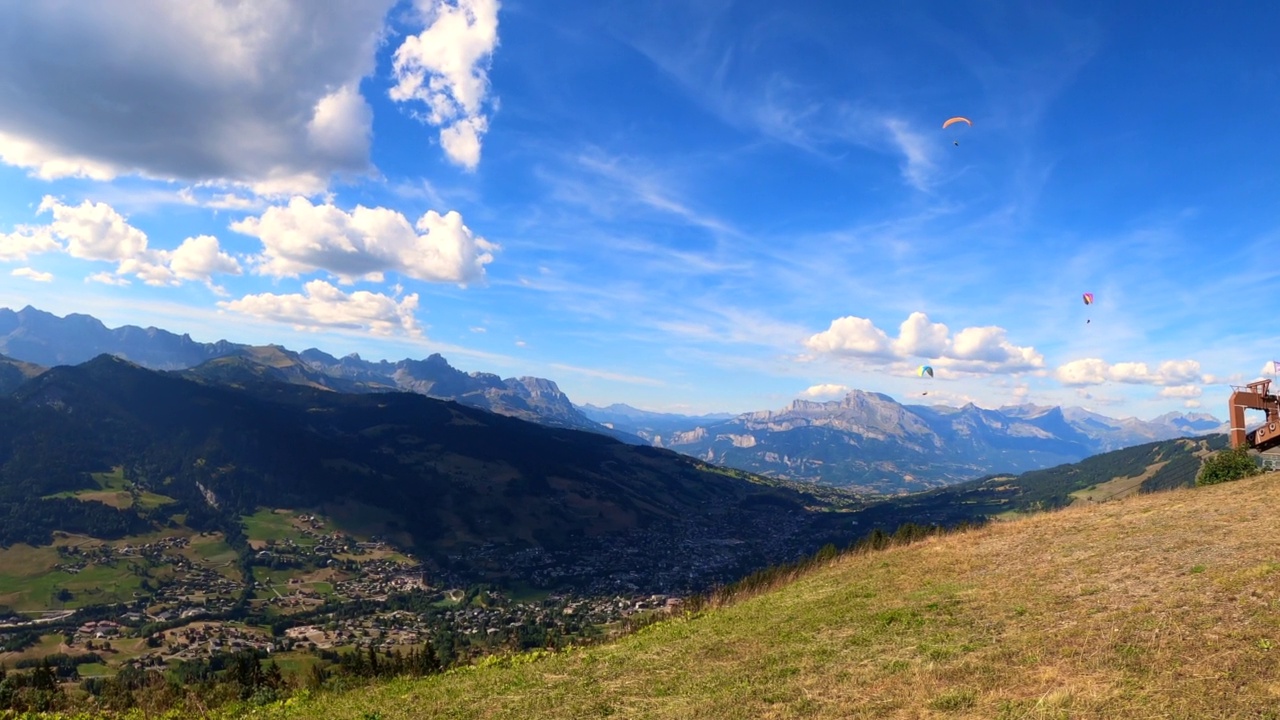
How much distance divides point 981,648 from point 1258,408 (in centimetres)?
4663

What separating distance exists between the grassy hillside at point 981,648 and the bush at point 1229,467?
16.9 metres

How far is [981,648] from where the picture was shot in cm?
1636

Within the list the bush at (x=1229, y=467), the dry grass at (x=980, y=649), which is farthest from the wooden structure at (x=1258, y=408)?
the dry grass at (x=980, y=649)

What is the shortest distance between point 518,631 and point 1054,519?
14011 cm

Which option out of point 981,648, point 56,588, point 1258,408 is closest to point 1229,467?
point 1258,408

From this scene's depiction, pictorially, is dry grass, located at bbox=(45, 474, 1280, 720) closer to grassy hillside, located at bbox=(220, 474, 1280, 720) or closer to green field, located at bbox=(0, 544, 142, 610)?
grassy hillside, located at bbox=(220, 474, 1280, 720)

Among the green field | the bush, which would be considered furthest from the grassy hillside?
the green field

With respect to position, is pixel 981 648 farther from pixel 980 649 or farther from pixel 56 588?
pixel 56 588

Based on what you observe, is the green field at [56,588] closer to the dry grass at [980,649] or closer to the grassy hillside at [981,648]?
the grassy hillside at [981,648]

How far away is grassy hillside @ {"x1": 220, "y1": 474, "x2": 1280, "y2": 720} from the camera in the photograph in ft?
40.9

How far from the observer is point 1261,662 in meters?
12.0

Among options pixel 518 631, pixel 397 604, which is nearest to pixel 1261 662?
pixel 518 631

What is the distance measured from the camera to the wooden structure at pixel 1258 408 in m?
43.3

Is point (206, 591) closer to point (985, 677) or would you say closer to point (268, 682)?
point (268, 682)
